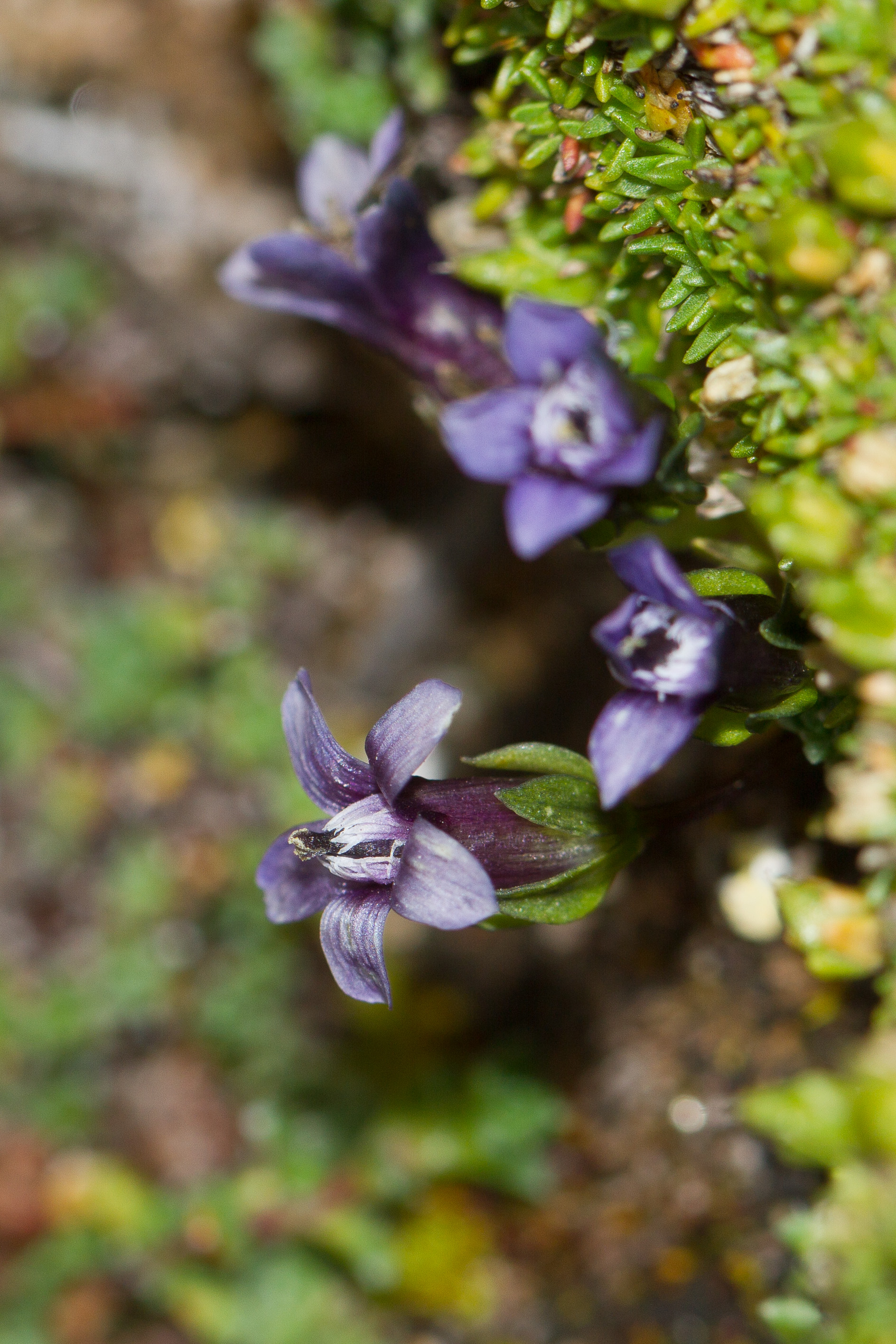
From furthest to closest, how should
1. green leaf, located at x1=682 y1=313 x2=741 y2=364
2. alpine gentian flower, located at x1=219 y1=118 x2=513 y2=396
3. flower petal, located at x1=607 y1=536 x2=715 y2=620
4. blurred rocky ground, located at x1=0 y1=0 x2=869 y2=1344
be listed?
blurred rocky ground, located at x1=0 y1=0 x2=869 y2=1344 < alpine gentian flower, located at x1=219 y1=118 x2=513 y2=396 < green leaf, located at x1=682 y1=313 x2=741 y2=364 < flower petal, located at x1=607 y1=536 x2=715 y2=620

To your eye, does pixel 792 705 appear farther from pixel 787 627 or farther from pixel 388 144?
pixel 388 144

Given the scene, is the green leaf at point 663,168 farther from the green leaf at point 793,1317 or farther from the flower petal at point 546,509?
the green leaf at point 793,1317

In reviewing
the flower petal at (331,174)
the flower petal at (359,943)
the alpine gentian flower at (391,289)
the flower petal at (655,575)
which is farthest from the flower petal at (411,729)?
the flower petal at (331,174)

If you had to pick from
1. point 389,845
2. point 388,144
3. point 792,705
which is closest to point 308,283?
point 388,144

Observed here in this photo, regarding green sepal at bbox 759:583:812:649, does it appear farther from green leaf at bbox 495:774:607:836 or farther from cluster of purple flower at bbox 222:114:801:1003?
green leaf at bbox 495:774:607:836

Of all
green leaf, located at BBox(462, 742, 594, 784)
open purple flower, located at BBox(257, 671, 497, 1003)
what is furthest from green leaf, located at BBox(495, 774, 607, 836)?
open purple flower, located at BBox(257, 671, 497, 1003)

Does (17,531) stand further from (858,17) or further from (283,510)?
(858,17)
